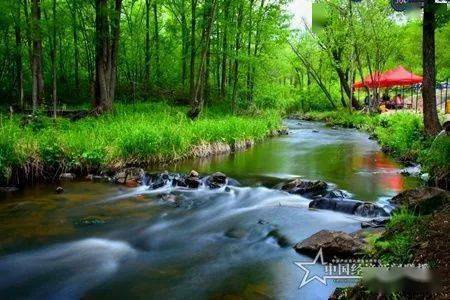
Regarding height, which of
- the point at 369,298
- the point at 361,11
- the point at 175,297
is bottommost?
the point at 175,297

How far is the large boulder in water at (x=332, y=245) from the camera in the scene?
599 centimetres

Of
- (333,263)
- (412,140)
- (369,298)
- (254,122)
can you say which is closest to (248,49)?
(254,122)

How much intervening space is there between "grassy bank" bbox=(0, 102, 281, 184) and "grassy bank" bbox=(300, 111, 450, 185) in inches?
232

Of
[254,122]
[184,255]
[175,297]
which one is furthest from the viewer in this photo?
[254,122]

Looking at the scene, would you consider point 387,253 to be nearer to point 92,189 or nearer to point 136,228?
point 136,228

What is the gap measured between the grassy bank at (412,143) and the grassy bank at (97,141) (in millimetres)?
5893

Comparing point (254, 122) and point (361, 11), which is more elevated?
point (361, 11)

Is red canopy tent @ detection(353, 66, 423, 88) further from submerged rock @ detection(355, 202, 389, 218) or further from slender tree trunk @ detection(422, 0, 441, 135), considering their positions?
submerged rock @ detection(355, 202, 389, 218)

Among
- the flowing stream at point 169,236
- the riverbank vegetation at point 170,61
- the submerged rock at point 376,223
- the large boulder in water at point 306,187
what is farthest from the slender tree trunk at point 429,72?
the submerged rock at point 376,223

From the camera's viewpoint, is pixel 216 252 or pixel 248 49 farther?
pixel 248 49

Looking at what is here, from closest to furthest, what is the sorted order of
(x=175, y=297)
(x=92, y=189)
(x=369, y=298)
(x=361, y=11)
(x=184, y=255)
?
(x=369, y=298), (x=175, y=297), (x=184, y=255), (x=92, y=189), (x=361, y=11)

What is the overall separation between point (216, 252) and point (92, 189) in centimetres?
474

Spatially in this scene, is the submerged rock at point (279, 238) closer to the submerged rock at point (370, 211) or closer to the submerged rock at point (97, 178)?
the submerged rock at point (370, 211)

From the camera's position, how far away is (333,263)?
19.7 ft
